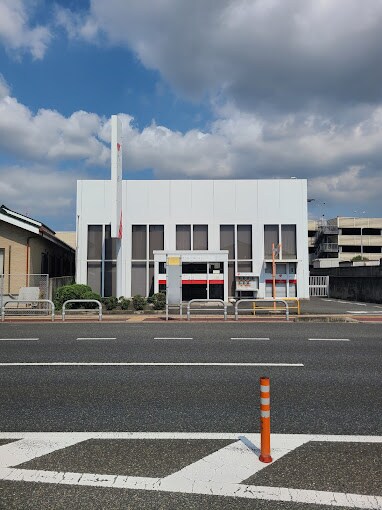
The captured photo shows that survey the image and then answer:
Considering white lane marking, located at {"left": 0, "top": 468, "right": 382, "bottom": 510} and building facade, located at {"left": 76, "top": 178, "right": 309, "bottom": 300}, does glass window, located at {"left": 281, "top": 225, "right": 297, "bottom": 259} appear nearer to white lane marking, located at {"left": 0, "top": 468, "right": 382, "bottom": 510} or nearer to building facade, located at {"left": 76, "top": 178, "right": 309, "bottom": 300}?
building facade, located at {"left": 76, "top": 178, "right": 309, "bottom": 300}

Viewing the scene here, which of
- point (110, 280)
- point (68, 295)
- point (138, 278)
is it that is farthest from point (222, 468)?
point (110, 280)

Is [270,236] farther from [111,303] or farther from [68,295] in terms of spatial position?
[68,295]

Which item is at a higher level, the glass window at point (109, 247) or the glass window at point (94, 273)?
the glass window at point (109, 247)

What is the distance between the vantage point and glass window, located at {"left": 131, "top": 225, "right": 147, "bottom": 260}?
93.8 feet

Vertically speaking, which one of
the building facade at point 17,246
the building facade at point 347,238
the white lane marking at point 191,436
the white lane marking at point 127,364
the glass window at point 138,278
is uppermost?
the building facade at point 347,238

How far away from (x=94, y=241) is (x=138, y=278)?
12.4ft

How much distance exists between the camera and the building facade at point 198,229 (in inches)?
1118

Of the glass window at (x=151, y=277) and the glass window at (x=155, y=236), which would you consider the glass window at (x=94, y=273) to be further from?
the glass window at (x=155, y=236)

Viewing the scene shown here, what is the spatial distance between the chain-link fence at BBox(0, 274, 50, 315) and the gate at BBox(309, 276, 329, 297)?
821 inches

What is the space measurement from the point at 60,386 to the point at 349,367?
213 inches

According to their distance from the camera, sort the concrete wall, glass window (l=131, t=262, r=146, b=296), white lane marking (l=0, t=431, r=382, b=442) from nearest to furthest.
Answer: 1. white lane marking (l=0, t=431, r=382, b=442)
2. the concrete wall
3. glass window (l=131, t=262, r=146, b=296)

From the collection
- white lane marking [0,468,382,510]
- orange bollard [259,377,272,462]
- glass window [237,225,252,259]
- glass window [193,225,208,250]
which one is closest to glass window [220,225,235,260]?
glass window [237,225,252,259]

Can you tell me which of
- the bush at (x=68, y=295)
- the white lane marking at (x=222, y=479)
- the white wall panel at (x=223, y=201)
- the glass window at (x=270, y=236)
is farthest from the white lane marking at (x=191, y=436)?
the glass window at (x=270, y=236)

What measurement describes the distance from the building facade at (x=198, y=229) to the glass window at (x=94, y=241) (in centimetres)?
6
